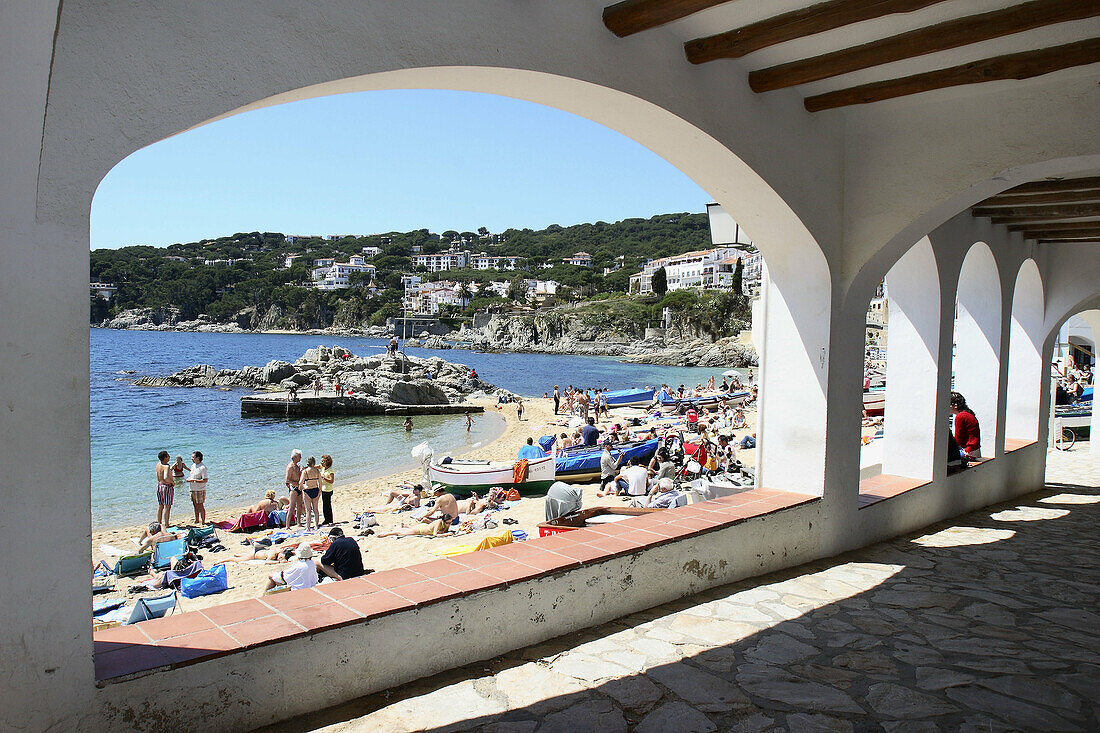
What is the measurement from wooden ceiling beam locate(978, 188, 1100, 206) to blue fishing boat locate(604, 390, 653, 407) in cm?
2661

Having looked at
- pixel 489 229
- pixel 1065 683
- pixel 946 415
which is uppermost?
pixel 489 229

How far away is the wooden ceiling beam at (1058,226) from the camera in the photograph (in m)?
7.05

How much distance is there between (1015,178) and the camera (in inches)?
173

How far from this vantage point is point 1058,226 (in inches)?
286

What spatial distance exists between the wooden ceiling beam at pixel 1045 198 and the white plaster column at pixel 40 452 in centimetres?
627

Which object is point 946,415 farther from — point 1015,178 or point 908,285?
point 1015,178

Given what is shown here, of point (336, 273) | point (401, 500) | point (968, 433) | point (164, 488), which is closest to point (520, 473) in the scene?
point (401, 500)

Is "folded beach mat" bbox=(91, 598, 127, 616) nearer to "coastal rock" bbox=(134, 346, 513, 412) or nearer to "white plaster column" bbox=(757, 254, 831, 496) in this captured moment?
"white plaster column" bbox=(757, 254, 831, 496)

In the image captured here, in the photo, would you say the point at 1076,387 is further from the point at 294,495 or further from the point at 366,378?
the point at 366,378

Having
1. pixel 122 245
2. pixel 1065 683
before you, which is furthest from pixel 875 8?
pixel 122 245

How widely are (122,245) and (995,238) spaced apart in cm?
13535

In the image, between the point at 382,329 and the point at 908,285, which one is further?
the point at 382,329

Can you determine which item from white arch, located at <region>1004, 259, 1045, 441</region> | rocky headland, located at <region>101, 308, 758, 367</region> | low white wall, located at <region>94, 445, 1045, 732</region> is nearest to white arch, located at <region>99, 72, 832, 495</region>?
low white wall, located at <region>94, 445, 1045, 732</region>

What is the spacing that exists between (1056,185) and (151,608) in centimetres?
836
